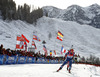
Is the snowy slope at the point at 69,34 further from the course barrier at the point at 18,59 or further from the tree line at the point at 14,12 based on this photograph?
the course barrier at the point at 18,59

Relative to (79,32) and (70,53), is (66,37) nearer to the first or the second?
(79,32)

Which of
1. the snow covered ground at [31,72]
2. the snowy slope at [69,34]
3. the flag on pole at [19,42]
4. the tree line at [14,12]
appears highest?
the tree line at [14,12]

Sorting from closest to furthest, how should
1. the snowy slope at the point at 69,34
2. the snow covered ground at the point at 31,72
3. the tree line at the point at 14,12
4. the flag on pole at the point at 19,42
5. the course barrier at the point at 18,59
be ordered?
the snow covered ground at the point at 31,72
the course barrier at the point at 18,59
the flag on pole at the point at 19,42
the tree line at the point at 14,12
the snowy slope at the point at 69,34

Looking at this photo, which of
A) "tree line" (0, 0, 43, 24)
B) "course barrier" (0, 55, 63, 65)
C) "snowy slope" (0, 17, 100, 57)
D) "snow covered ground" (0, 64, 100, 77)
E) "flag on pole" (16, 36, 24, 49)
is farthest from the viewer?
"snowy slope" (0, 17, 100, 57)

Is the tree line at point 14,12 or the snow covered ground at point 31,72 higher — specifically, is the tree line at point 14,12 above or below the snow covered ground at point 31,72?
above

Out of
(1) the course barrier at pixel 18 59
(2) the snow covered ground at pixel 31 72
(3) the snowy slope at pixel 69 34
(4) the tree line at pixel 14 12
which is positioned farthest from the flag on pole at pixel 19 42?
(4) the tree line at pixel 14 12

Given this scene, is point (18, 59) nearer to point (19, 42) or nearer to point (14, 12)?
point (19, 42)

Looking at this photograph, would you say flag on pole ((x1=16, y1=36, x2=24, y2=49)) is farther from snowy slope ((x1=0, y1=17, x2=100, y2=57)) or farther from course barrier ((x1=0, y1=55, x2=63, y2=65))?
snowy slope ((x1=0, y1=17, x2=100, y2=57))

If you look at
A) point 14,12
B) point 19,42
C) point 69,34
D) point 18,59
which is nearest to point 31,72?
point 18,59

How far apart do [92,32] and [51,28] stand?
40944 millimetres

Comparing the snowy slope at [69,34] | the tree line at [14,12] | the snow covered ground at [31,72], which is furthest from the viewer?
the snowy slope at [69,34]

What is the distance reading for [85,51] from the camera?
8762 cm

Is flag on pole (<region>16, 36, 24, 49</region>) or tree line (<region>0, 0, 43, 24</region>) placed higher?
tree line (<region>0, 0, 43, 24</region>)

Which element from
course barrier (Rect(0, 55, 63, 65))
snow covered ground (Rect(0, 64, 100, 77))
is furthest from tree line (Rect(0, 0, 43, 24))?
snow covered ground (Rect(0, 64, 100, 77))
